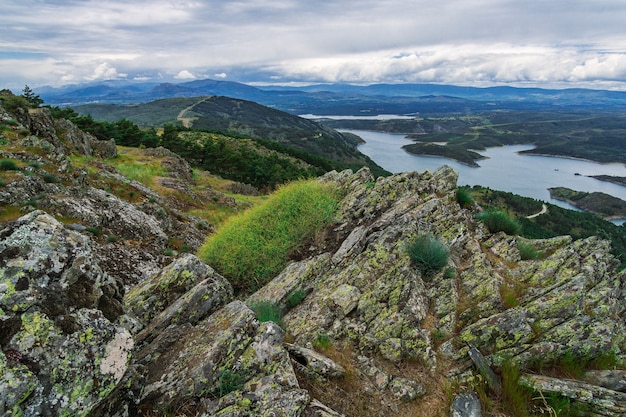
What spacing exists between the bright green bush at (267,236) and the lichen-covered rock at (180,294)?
2267mm

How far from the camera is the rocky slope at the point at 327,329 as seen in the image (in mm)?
4191

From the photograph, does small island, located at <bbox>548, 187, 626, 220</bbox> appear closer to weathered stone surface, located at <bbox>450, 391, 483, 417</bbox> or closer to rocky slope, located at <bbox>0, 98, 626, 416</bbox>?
rocky slope, located at <bbox>0, 98, 626, 416</bbox>

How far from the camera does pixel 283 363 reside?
17.9ft

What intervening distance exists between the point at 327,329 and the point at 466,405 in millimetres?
2809

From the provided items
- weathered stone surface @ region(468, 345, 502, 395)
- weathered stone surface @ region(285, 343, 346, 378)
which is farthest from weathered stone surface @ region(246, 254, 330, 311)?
weathered stone surface @ region(468, 345, 502, 395)

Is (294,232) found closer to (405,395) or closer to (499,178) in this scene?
(405,395)

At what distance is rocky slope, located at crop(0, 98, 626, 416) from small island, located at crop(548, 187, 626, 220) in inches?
6079

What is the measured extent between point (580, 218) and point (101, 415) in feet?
426

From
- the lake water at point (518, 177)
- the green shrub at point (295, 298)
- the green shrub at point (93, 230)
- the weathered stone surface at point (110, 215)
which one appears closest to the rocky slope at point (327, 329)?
the green shrub at point (295, 298)

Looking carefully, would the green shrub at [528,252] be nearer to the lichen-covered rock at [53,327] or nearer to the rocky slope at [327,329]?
the rocky slope at [327,329]

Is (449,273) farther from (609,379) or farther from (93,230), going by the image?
(93,230)

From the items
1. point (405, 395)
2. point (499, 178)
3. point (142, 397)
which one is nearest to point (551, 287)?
point (405, 395)

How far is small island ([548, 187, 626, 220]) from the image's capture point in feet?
424

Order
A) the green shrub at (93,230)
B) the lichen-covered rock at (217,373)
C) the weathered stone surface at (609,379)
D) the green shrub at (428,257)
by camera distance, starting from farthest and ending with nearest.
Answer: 1. the green shrub at (93,230)
2. the green shrub at (428,257)
3. the weathered stone surface at (609,379)
4. the lichen-covered rock at (217,373)
